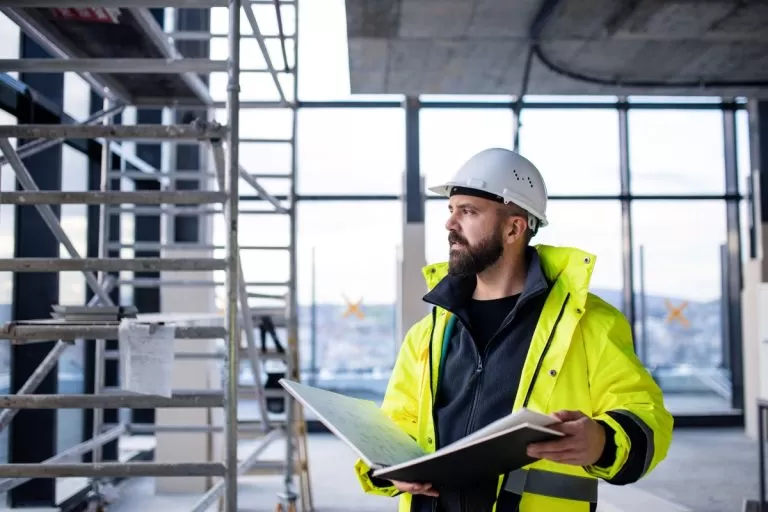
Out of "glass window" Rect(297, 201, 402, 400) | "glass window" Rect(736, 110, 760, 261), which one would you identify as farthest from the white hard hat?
"glass window" Rect(736, 110, 760, 261)

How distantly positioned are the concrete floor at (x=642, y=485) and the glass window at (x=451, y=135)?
3.68 m

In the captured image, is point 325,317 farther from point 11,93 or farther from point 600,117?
point 11,93

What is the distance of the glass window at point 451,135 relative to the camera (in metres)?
9.39

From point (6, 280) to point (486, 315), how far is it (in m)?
3.47

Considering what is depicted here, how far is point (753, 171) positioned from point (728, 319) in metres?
1.98

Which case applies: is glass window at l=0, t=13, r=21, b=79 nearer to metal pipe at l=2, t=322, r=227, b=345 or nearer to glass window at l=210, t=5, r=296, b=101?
glass window at l=210, t=5, r=296, b=101

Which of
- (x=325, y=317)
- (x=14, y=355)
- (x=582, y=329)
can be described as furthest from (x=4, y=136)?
(x=325, y=317)

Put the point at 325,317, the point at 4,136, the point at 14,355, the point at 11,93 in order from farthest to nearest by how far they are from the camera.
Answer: the point at 325,317 < the point at 14,355 < the point at 11,93 < the point at 4,136

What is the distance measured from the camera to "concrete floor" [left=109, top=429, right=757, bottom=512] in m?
5.76

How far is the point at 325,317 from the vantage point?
9641mm

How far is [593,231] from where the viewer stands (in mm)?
9531

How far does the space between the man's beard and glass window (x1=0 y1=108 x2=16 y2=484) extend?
3.23m

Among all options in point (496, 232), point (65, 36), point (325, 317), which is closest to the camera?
point (496, 232)

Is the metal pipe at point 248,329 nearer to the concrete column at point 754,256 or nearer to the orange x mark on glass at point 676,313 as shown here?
the concrete column at point 754,256
